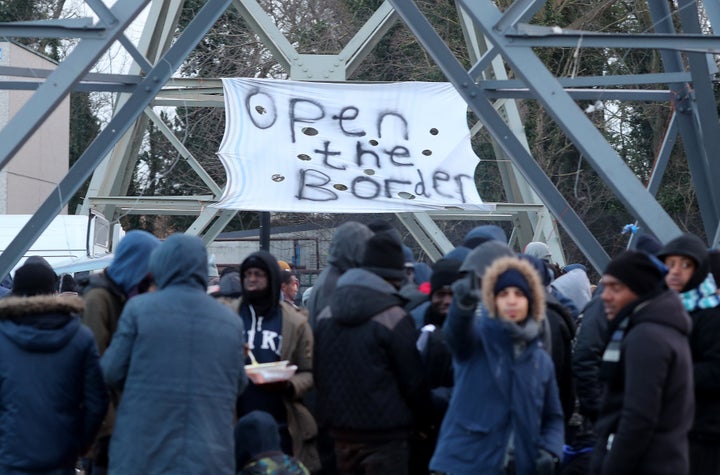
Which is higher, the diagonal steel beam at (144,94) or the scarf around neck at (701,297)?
the diagonal steel beam at (144,94)

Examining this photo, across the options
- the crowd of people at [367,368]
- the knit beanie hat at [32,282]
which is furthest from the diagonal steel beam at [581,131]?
the knit beanie hat at [32,282]

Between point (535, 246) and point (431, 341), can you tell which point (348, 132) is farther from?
point (431, 341)

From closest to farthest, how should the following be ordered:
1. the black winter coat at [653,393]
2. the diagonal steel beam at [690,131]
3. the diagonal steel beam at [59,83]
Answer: the black winter coat at [653,393]
the diagonal steel beam at [59,83]
the diagonal steel beam at [690,131]

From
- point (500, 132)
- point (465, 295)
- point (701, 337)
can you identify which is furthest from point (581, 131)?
point (465, 295)

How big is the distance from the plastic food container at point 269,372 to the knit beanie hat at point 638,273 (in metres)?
1.79

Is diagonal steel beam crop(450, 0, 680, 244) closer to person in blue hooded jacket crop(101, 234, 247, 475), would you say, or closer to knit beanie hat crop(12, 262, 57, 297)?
person in blue hooded jacket crop(101, 234, 247, 475)

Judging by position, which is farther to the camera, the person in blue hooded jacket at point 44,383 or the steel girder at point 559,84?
the steel girder at point 559,84

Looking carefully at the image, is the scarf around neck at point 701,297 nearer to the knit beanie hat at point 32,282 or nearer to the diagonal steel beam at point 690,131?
the knit beanie hat at point 32,282

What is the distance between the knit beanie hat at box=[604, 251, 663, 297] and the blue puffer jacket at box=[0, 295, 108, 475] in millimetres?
2411

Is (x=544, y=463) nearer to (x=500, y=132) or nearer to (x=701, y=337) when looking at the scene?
(x=701, y=337)

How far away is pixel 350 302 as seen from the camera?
585 cm

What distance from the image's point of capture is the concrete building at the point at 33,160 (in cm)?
3089

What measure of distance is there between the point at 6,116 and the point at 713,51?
87.8 feet

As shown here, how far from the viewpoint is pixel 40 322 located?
18.1ft
